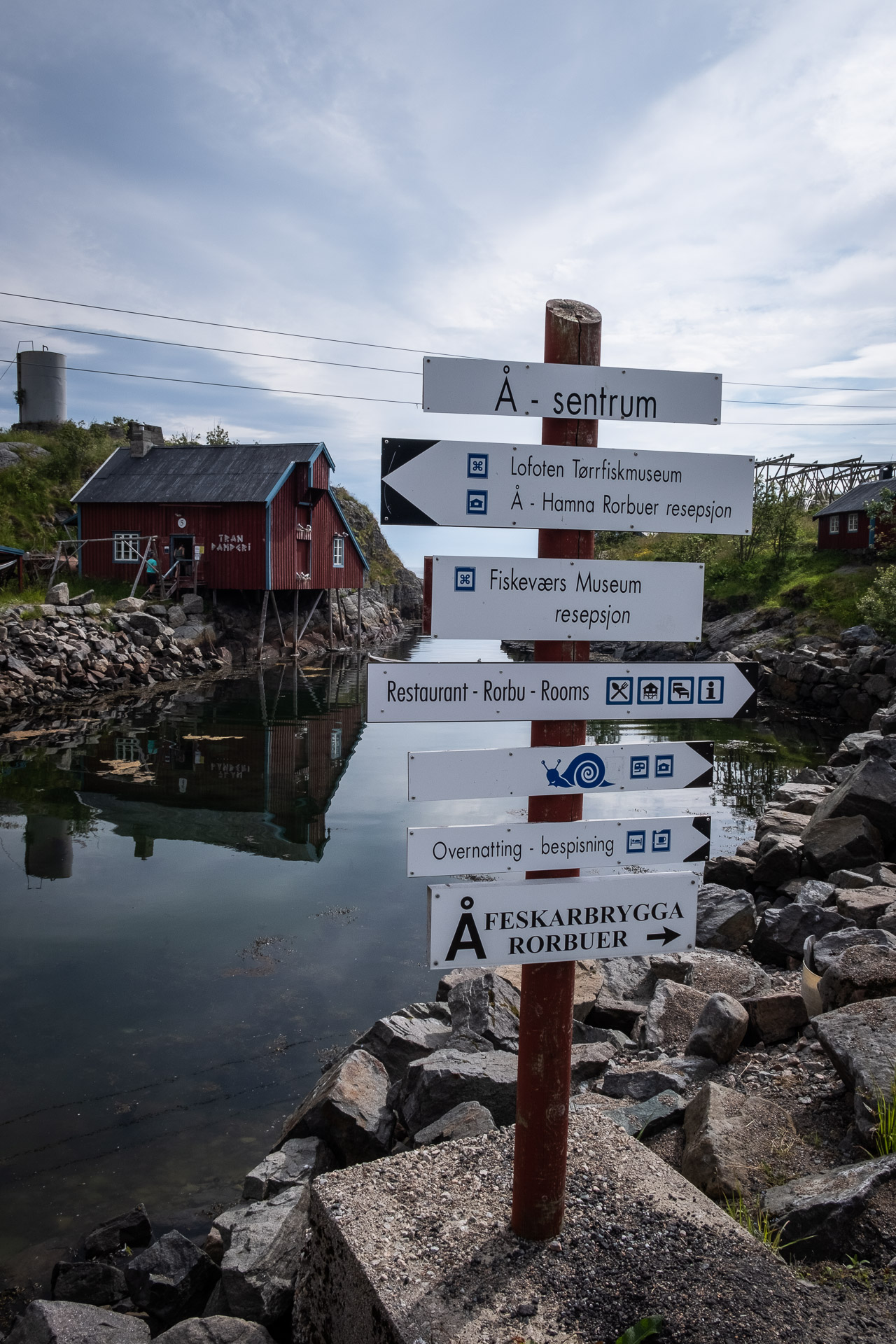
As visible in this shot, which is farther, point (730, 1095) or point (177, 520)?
point (177, 520)

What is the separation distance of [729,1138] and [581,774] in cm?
188

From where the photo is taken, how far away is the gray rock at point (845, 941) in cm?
579

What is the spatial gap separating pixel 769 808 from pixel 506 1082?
1092 cm

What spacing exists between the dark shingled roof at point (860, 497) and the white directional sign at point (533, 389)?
36.4 meters

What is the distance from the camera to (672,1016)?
5.80 meters

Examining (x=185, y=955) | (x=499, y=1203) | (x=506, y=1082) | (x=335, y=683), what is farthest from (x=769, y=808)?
(x=335, y=683)

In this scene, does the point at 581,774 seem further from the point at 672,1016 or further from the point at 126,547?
the point at 126,547

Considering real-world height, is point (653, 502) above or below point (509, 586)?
above

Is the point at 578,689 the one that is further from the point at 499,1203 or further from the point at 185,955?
the point at 185,955

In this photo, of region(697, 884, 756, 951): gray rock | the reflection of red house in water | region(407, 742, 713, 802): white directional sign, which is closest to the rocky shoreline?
region(697, 884, 756, 951): gray rock

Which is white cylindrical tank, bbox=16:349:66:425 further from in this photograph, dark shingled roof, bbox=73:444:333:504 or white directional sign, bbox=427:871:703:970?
white directional sign, bbox=427:871:703:970

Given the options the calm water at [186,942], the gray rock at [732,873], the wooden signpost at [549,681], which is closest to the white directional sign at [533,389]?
the wooden signpost at [549,681]

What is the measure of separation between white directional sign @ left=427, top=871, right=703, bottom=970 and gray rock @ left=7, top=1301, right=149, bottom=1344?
2.25m

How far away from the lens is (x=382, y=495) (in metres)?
3.29
